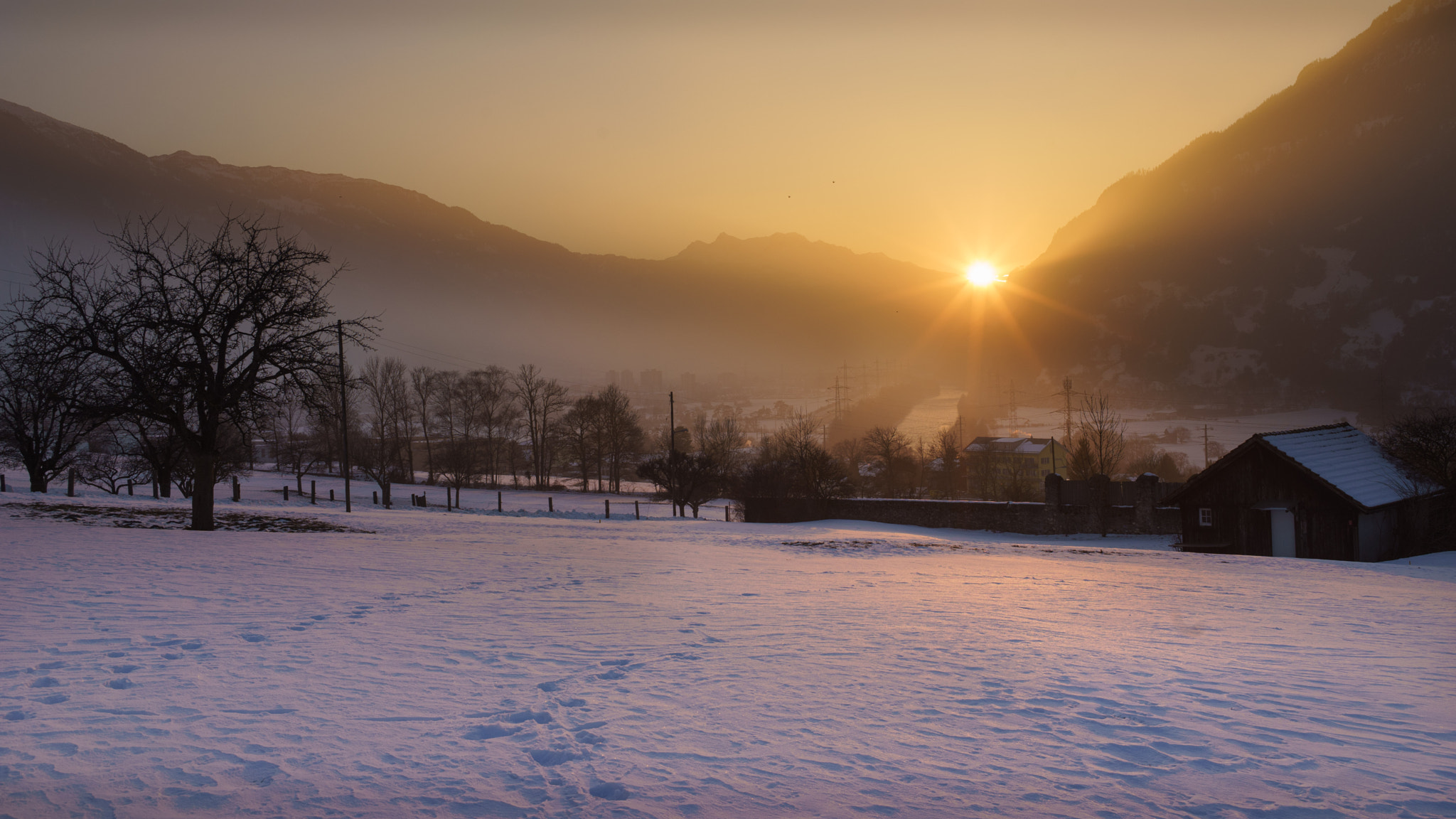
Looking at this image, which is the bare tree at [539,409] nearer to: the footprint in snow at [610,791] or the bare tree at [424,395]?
the bare tree at [424,395]

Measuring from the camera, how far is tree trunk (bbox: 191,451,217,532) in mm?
21375

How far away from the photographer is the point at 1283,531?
29.7 meters

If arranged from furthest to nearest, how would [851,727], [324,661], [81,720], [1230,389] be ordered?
[1230,389], [324,661], [851,727], [81,720]

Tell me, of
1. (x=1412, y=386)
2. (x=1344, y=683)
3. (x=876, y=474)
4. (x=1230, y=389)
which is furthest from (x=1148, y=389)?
(x=1344, y=683)

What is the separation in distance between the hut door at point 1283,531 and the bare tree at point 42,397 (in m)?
40.5

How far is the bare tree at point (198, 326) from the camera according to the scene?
20156mm

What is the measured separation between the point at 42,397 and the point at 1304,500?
4828 centimetres

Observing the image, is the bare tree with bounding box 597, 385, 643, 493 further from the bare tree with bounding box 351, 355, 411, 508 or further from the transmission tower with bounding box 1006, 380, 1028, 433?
the transmission tower with bounding box 1006, 380, 1028, 433

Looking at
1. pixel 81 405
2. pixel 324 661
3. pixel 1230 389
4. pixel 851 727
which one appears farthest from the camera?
pixel 1230 389

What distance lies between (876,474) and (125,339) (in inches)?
3020

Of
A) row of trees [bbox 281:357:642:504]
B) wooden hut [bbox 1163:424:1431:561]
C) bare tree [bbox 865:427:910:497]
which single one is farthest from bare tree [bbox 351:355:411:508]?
wooden hut [bbox 1163:424:1431:561]

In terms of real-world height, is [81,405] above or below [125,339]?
below

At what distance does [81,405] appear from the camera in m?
19.5

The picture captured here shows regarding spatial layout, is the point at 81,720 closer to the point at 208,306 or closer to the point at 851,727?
the point at 851,727
